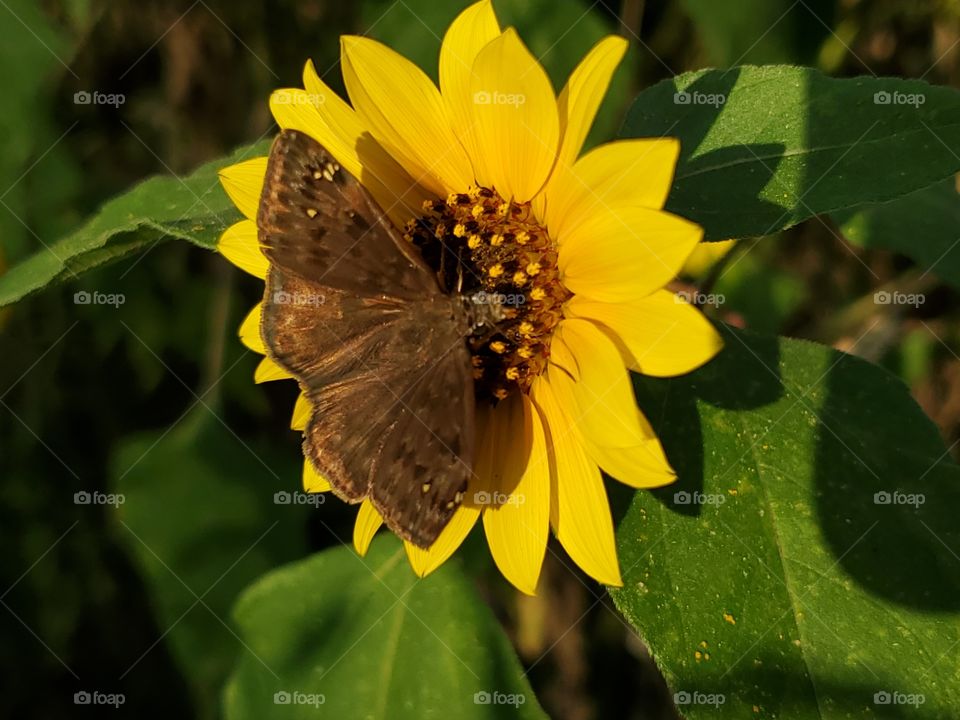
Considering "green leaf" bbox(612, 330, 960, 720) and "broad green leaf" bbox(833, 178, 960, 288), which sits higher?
"broad green leaf" bbox(833, 178, 960, 288)

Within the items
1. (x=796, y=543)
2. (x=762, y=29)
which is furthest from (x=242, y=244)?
(x=762, y=29)

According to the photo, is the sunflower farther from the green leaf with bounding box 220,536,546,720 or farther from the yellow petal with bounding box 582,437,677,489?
the green leaf with bounding box 220,536,546,720

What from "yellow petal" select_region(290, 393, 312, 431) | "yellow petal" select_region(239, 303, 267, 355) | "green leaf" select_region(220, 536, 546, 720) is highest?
"yellow petal" select_region(239, 303, 267, 355)

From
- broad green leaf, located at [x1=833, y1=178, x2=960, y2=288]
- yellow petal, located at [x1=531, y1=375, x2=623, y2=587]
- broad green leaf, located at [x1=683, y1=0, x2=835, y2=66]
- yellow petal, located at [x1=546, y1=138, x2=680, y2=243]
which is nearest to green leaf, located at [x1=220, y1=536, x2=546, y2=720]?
yellow petal, located at [x1=531, y1=375, x2=623, y2=587]

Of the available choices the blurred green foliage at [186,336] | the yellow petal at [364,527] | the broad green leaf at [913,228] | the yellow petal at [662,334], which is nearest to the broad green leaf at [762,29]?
the blurred green foliage at [186,336]

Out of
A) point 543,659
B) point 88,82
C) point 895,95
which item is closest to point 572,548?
point 895,95

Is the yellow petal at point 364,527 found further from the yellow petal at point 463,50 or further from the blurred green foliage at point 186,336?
the blurred green foliage at point 186,336
